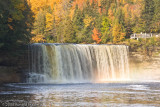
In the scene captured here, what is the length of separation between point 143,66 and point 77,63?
44.8ft

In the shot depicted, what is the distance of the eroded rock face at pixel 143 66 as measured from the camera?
198 feet

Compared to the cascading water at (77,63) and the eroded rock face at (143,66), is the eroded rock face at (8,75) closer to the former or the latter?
the cascading water at (77,63)

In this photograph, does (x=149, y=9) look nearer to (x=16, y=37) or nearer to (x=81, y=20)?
(x=81, y=20)

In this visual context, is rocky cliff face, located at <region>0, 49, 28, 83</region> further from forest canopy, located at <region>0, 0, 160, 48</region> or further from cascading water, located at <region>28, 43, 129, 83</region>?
forest canopy, located at <region>0, 0, 160, 48</region>

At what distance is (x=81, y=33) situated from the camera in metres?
82.9

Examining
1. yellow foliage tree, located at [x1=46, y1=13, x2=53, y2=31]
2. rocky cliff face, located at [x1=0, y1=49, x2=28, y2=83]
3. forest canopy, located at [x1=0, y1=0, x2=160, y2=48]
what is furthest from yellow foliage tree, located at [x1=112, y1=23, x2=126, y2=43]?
rocky cliff face, located at [x1=0, y1=49, x2=28, y2=83]

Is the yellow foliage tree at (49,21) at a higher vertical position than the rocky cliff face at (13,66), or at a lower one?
higher

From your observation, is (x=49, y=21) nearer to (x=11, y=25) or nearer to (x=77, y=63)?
(x=77, y=63)

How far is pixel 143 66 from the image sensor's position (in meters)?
61.0

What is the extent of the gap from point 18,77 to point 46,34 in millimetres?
40956

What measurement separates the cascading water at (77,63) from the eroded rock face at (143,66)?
120 centimetres

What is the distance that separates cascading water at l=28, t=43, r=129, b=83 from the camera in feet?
160

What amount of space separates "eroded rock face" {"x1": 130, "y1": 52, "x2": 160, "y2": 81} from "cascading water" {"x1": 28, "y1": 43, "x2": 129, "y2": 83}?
120 centimetres

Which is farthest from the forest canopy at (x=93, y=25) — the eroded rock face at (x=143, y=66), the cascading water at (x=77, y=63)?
the eroded rock face at (x=143, y=66)
